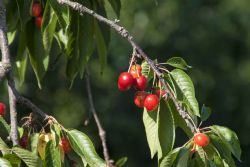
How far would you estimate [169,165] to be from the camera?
1640 millimetres

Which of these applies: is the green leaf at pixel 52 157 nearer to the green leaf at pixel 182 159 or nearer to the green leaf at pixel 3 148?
the green leaf at pixel 3 148

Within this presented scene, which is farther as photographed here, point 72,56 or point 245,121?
point 245,121

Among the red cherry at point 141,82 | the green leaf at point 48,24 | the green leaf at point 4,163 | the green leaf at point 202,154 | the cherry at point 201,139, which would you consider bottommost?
the green leaf at point 202,154

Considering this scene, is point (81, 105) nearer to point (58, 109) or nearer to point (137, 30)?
point (58, 109)

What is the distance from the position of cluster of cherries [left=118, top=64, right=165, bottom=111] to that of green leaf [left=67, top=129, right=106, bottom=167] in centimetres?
15

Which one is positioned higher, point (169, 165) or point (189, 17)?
point (189, 17)

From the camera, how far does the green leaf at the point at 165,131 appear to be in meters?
1.71

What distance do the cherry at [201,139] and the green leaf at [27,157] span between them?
331 mm

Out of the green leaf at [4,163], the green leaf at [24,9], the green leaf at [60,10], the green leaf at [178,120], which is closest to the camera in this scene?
the green leaf at [4,163]

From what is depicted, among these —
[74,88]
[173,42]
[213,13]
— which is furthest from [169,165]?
[213,13]

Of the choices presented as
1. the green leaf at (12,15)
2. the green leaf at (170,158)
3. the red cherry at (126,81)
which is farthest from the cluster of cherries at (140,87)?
the green leaf at (12,15)

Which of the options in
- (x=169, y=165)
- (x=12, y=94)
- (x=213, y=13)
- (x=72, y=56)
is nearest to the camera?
(x=169, y=165)

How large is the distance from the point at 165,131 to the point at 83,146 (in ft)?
0.61

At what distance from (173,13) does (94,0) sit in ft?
27.0
